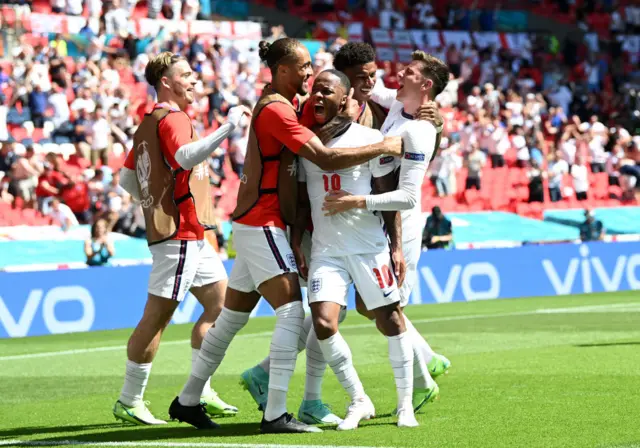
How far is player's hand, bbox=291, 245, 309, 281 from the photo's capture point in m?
7.25

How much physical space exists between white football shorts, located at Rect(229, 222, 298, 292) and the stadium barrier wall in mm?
8316

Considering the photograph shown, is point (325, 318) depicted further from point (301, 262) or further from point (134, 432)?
point (134, 432)

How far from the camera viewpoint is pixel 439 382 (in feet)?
31.4

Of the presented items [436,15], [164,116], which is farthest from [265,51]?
[436,15]

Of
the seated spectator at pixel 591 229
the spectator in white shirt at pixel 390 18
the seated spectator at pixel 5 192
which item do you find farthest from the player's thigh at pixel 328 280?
the spectator in white shirt at pixel 390 18

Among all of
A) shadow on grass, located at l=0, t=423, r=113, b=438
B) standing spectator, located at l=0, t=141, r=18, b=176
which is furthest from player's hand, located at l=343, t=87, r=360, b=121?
standing spectator, located at l=0, t=141, r=18, b=176

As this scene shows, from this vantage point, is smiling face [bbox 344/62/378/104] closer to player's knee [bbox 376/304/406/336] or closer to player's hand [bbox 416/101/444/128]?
player's hand [bbox 416/101/444/128]

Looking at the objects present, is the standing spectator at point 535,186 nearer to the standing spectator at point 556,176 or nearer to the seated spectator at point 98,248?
the standing spectator at point 556,176

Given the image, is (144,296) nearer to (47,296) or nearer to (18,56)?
(47,296)

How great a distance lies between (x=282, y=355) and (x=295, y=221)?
802 millimetres

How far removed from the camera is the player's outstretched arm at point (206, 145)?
698cm

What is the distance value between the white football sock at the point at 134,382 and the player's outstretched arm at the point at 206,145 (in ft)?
4.32

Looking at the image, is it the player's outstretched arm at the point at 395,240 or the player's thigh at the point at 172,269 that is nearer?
the player's outstretched arm at the point at 395,240

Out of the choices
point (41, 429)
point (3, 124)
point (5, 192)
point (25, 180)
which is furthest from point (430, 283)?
point (41, 429)
